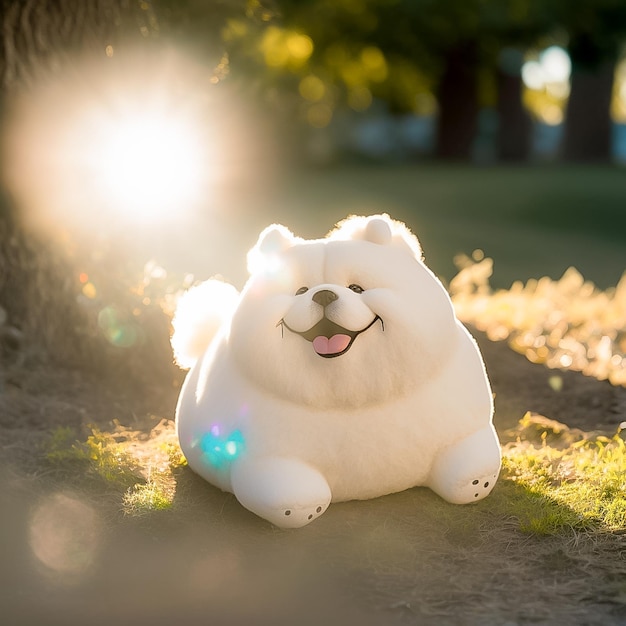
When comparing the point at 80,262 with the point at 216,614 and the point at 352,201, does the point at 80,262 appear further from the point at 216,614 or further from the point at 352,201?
the point at 352,201

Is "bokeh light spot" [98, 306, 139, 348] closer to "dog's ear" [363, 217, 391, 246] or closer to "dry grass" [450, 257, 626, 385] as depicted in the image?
"dry grass" [450, 257, 626, 385]

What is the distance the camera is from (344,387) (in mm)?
4434

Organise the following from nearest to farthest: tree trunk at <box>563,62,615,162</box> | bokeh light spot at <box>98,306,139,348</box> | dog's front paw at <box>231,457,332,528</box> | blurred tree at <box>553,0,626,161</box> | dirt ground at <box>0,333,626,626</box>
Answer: dirt ground at <box>0,333,626,626</box>, dog's front paw at <box>231,457,332,528</box>, bokeh light spot at <box>98,306,139,348</box>, blurred tree at <box>553,0,626,161</box>, tree trunk at <box>563,62,615,162</box>

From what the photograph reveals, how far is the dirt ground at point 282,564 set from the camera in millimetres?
3854

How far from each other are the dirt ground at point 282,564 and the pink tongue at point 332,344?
828 millimetres

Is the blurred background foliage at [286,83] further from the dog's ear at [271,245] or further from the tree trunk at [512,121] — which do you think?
the dog's ear at [271,245]

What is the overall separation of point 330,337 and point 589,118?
2299 cm

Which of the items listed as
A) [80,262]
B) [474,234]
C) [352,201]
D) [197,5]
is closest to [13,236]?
[80,262]

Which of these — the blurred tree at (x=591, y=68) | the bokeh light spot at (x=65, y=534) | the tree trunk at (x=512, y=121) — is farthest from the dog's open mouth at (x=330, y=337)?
the tree trunk at (x=512, y=121)

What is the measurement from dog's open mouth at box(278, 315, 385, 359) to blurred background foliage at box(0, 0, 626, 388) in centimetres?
309

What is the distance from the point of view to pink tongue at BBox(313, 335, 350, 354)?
4352 mm

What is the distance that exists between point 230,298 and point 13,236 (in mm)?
2694

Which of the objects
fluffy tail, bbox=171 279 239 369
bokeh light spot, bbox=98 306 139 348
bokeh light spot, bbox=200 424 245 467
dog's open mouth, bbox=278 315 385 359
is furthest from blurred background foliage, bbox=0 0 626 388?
dog's open mouth, bbox=278 315 385 359

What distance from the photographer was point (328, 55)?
24.5 metres
